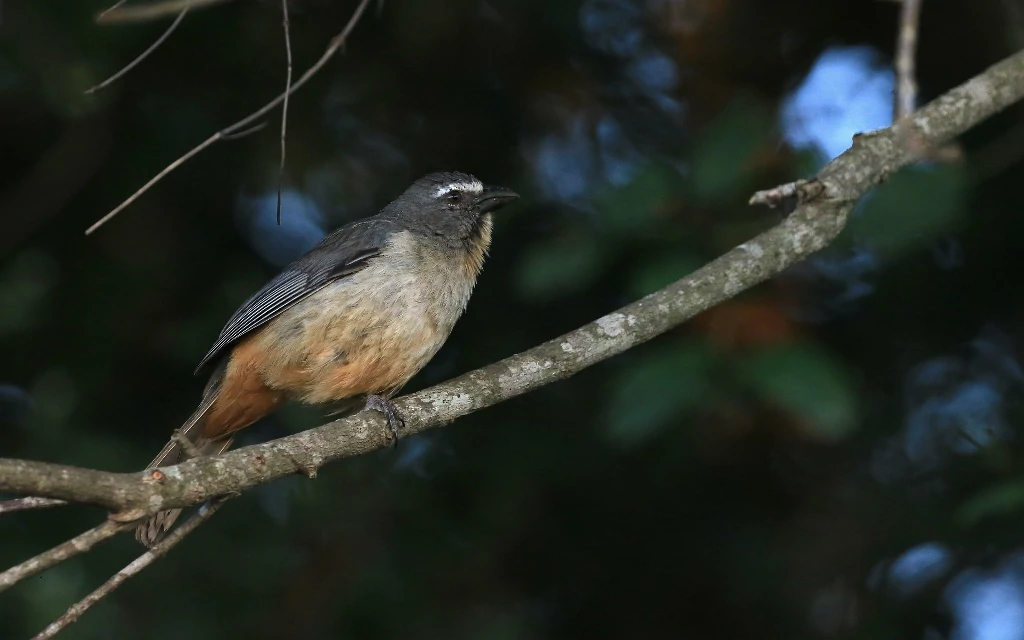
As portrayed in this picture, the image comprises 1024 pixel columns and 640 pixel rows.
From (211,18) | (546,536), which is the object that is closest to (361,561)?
(546,536)

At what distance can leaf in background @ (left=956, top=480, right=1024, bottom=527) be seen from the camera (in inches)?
167

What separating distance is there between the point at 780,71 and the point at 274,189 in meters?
3.06

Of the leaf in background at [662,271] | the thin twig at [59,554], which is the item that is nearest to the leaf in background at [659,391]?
the leaf in background at [662,271]

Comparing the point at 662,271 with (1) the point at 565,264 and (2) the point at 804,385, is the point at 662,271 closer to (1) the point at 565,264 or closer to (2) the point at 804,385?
(1) the point at 565,264

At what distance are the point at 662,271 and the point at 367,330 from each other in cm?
145

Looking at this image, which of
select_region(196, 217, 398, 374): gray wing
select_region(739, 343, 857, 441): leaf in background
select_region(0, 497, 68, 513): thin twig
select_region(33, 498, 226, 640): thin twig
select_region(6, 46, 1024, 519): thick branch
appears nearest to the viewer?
select_region(33, 498, 226, 640): thin twig

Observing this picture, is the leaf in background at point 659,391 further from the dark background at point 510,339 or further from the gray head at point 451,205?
the gray head at point 451,205

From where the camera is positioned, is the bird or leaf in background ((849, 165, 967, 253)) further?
the bird

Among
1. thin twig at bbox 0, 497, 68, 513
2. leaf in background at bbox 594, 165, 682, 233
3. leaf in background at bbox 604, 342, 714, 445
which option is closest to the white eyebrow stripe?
leaf in background at bbox 594, 165, 682, 233

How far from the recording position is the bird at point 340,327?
17.3 feet

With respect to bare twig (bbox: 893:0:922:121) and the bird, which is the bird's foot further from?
bare twig (bbox: 893:0:922:121)

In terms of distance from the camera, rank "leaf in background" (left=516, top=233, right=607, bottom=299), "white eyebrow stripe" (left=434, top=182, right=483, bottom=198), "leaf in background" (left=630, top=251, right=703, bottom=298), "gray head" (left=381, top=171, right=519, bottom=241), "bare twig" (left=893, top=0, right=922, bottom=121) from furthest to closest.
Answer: "white eyebrow stripe" (left=434, top=182, right=483, bottom=198) < "gray head" (left=381, top=171, right=519, bottom=241) < "leaf in background" (left=516, top=233, right=607, bottom=299) < "leaf in background" (left=630, top=251, right=703, bottom=298) < "bare twig" (left=893, top=0, right=922, bottom=121)

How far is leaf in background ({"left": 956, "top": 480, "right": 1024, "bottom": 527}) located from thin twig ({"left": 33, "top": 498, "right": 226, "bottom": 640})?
9.24 ft

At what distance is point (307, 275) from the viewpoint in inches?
222
